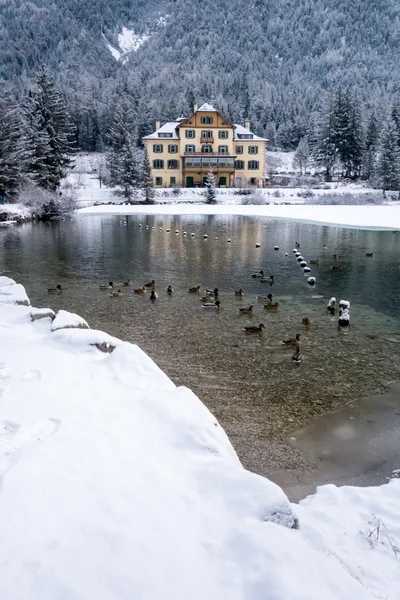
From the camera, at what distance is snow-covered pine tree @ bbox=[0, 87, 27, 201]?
46.3m

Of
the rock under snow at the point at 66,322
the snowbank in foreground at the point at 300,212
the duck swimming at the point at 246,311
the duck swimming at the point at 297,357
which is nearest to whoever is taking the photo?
the rock under snow at the point at 66,322

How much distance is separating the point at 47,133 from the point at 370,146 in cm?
6033

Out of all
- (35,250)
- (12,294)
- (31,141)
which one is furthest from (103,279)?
(31,141)

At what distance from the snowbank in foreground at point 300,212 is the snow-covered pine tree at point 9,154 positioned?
1083 cm

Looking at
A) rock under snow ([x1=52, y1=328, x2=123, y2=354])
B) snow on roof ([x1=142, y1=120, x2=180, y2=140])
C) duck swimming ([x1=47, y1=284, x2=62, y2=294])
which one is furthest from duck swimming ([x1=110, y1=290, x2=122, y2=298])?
snow on roof ([x1=142, y1=120, x2=180, y2=140])

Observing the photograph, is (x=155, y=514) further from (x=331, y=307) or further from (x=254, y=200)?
(x=254, y=200)

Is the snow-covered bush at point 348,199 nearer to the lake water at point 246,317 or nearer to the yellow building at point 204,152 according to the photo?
the yellow building at point 204,152

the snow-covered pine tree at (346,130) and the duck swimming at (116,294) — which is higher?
the snow-covered pine tree at (346,130)

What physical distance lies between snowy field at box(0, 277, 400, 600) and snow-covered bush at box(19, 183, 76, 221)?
153 ft

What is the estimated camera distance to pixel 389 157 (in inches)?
2699

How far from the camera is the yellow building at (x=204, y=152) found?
250 feet

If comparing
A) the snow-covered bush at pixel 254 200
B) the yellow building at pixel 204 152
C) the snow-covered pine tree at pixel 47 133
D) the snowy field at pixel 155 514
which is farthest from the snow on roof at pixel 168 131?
the snowy field at pixel 155 514

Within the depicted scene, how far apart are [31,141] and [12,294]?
152 feet

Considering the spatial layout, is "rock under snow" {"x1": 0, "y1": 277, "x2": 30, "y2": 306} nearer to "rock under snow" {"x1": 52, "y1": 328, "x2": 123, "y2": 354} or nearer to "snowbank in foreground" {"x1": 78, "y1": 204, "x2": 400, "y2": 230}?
"rock under snow" {"x1": 52, "y1": 328, "x2": 123, "y2": 354}
